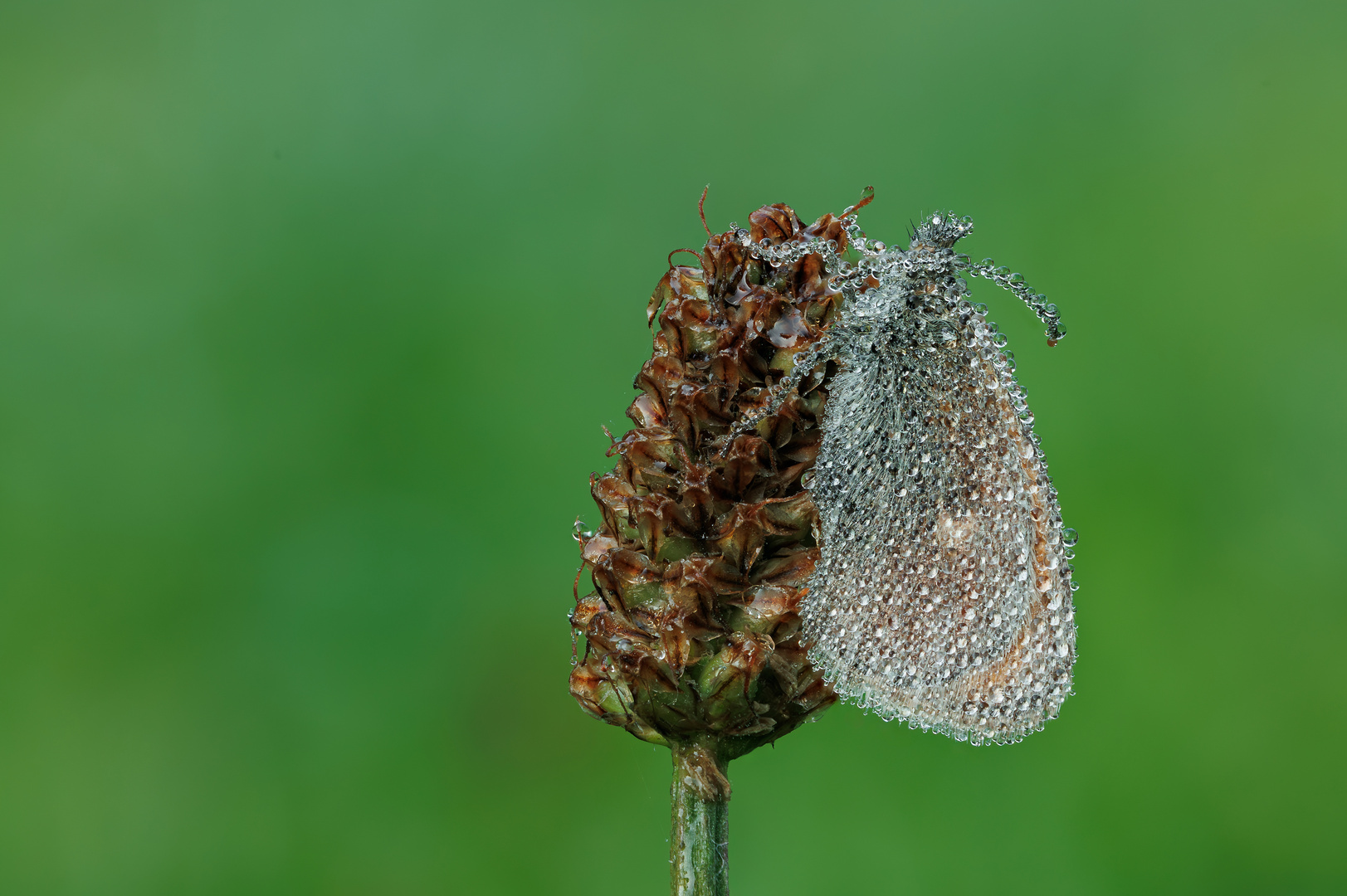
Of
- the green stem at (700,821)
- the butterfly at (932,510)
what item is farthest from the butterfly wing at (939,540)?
the green stem at (700,821)

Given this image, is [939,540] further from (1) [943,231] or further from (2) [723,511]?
(1) [943,231]

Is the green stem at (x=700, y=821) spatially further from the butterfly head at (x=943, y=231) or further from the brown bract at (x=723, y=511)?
the butterfly head at (x=943, y=231)

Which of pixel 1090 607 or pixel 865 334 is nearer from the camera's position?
pixel 865 334

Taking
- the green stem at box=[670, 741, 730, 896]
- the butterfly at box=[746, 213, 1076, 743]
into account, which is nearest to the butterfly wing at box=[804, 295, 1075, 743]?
the butterfly at box=[746, 213, 1076, 743]

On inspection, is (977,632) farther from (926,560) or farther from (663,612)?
(663,612)

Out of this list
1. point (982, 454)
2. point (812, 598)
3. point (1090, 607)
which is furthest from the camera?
point (1090, 607)

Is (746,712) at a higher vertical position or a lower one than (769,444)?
lower

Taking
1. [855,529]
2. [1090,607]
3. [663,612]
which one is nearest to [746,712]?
[663,612]

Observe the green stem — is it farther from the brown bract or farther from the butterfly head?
the butterfly head
